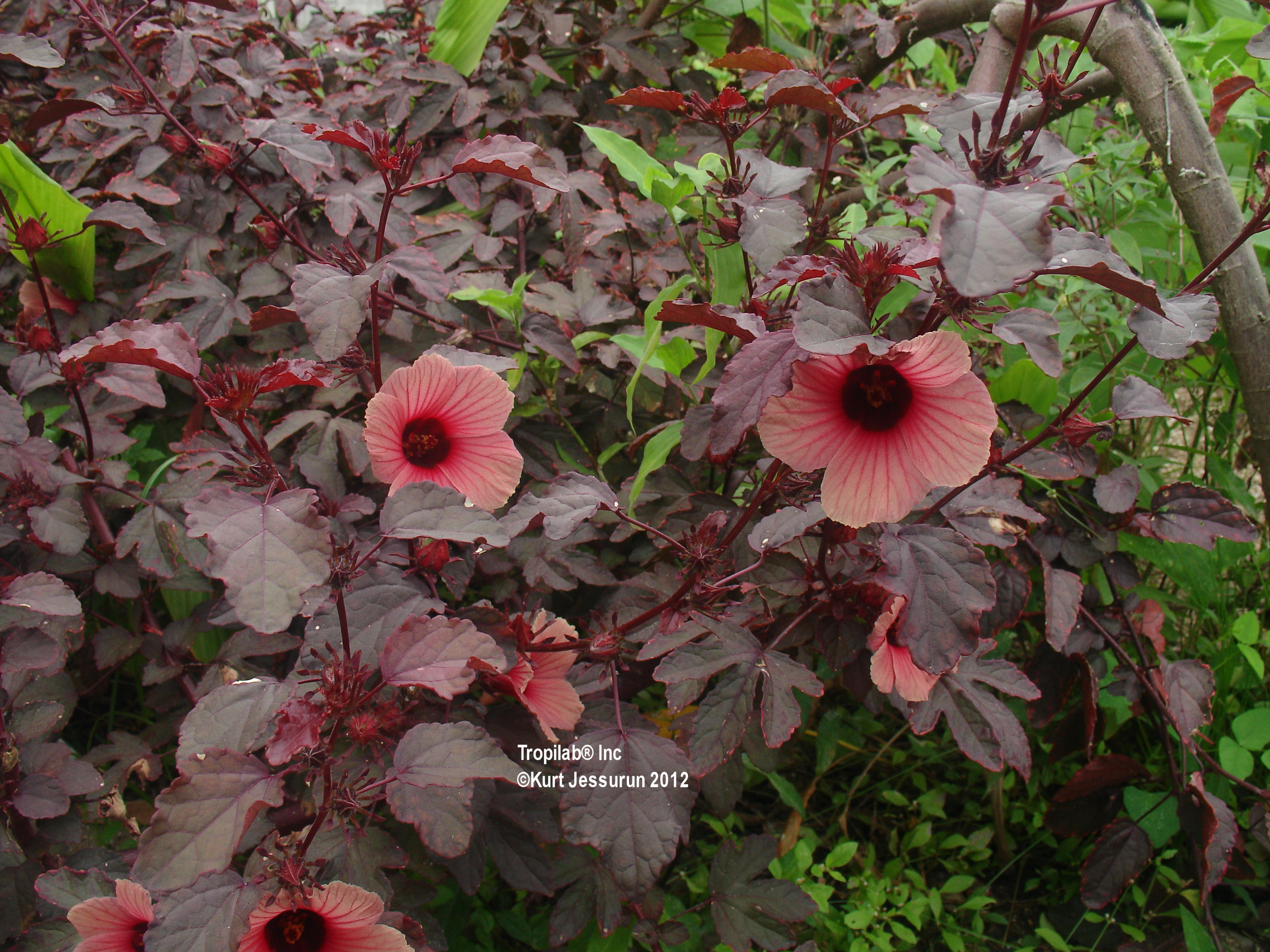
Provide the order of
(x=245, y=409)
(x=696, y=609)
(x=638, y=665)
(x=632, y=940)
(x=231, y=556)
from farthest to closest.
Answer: (x=632, y=940), (x=638, y=665), (x=696, y=609), (x=245, y=409), (x=231, y=556)

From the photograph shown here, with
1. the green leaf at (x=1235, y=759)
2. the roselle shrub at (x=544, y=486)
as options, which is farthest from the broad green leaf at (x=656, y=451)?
the green leaf at (x=1235, y=759)

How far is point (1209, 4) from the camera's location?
1.72 m

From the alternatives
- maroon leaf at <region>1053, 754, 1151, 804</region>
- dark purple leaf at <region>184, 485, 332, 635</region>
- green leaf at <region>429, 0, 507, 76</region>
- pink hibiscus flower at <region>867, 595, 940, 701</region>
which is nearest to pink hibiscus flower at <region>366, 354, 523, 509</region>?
dark purple leaf at <region>184, 485, 332, 635</region>

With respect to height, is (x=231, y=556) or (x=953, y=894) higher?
(x=231, y=556)

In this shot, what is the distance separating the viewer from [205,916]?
2.19 feet

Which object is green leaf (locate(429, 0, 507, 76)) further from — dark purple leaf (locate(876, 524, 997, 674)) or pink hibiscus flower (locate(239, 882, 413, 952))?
pink hibiscus flower (locate(239, 882, 413, 952))

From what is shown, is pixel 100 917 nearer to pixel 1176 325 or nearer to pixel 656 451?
pixel 656 451

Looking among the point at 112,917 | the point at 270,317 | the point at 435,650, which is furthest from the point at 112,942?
the point at 270,317

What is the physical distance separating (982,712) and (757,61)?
81 centimetres

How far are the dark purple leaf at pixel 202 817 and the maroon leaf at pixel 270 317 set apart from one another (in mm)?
496

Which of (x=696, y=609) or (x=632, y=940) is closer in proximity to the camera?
(x=696, y=609)

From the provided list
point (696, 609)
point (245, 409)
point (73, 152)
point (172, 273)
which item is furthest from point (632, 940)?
point (73, 152)

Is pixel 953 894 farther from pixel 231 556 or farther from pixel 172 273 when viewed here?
pixel 172 273

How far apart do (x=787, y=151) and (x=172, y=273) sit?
1.18m
